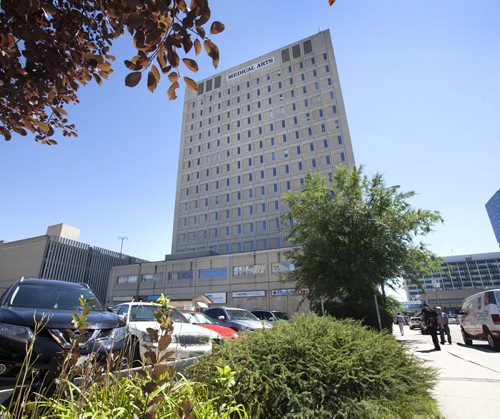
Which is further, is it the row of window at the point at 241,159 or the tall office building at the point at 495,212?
the tall office building at the point at 495,212

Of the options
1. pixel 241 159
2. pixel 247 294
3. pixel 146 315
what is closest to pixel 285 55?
pixel 241 159

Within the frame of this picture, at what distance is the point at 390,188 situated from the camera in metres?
18.2

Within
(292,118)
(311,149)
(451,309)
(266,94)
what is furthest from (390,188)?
(451,309)

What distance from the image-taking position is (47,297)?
200 inches

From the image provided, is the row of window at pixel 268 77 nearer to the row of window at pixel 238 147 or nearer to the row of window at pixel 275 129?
the row of window at pixel 275 129

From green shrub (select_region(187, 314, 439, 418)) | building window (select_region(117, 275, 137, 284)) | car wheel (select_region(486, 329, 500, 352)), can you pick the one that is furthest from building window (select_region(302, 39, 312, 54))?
green shrub (select_region(187, 314, 439, 418))

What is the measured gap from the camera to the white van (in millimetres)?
9781

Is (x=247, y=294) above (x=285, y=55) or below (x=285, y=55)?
below

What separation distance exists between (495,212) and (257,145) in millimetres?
159156

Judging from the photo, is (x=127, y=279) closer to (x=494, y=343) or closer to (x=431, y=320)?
(x=431, y=320)

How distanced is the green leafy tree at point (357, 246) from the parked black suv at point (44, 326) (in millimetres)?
13215

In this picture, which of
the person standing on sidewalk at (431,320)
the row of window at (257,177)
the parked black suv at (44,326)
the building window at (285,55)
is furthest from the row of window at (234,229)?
the parked black suv at (44,326)

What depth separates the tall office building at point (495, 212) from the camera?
497ft

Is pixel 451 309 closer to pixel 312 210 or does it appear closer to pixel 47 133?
pixel 312 210
